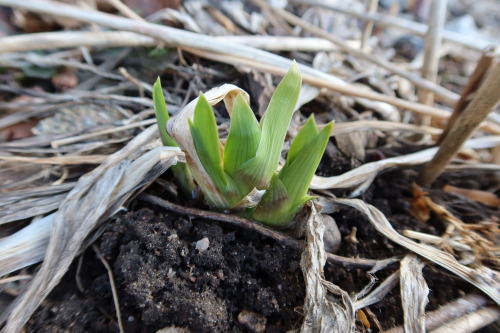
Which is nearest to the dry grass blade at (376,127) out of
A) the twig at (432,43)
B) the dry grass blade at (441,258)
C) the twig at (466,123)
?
the twig at (432,43)

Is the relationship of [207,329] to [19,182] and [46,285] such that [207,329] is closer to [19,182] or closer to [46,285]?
[46,285]

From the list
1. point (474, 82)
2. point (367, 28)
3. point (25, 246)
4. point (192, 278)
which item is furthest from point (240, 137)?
point (367, 28)

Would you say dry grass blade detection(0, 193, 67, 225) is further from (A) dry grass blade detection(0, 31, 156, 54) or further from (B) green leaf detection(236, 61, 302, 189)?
(B) green leaf detection(236, 61, 302, 189)

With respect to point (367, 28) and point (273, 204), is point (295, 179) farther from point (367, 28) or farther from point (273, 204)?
point (367, 28)

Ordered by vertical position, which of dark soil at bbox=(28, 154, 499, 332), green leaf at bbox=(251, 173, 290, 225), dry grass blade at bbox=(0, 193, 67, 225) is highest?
green leaf at bbox=(251, 173, 290, 225)

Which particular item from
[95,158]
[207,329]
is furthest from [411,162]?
[95,158]

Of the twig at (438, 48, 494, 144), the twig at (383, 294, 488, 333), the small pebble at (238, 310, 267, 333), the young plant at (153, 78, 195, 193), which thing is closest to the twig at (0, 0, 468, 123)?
the twig at (438, 48, 494, 144)
